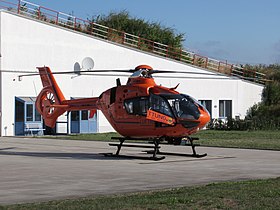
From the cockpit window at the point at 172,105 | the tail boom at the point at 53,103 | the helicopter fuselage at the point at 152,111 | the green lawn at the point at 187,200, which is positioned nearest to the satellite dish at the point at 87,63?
the tail boom at the point at 53,103

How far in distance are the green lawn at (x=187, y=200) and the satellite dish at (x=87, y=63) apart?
27.0m

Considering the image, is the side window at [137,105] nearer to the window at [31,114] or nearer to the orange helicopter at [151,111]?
the orange helicopter at [151,111]

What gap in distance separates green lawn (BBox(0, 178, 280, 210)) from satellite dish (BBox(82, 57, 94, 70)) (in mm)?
27006

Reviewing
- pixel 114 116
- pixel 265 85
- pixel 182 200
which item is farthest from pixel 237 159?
pixel 265 85

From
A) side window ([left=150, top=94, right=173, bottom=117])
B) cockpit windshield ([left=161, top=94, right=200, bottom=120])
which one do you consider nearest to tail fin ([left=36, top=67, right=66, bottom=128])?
side window ([left=150, top=94, right=173, bottom=117])

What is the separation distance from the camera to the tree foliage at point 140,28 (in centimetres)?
6078

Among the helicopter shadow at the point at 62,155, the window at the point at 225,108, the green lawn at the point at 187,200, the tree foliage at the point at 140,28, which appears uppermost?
the tree foliage at the point at 140,28

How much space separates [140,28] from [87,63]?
2323 cm

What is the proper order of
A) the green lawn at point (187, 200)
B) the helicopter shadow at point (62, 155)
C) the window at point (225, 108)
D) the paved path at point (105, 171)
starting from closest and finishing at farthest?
the green lawn at point (187, 200), the paved path at point (105, 171), the helicopter shadow at point (62, 155), the window at point (225, 108)

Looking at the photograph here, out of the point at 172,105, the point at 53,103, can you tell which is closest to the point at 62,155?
the point at 53,103

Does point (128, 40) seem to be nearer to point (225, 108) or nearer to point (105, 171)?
point (225, 108)

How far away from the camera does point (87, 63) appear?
128ft

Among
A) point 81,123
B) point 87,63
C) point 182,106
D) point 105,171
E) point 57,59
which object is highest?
point 57,59

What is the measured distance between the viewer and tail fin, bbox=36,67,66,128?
78.8 feet
